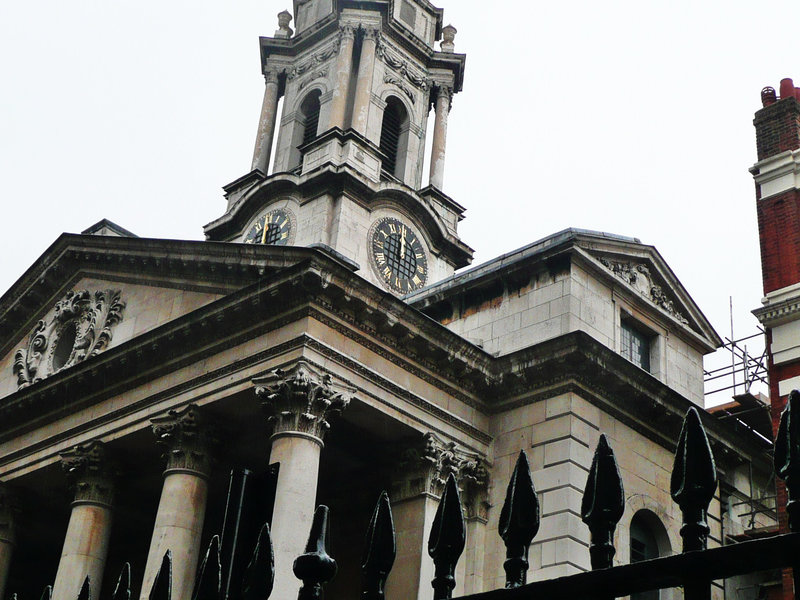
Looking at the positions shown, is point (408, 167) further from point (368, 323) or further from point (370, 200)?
point (368, 323)

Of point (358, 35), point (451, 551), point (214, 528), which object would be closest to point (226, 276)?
point (214, 528)

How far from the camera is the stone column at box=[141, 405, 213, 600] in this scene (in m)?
23.7

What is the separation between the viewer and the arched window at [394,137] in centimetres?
4716

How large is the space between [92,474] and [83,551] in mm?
2017

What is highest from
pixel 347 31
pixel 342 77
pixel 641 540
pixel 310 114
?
pixel 347 31

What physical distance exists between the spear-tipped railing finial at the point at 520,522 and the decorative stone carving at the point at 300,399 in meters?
18.6

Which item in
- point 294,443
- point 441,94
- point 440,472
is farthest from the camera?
point 441,94

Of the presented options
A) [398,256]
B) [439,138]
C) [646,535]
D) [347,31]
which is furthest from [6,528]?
[347,31]

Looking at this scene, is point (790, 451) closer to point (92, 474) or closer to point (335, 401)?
point (335, 401)

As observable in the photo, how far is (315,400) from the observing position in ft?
76.0

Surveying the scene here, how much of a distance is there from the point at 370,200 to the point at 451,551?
3943 cm

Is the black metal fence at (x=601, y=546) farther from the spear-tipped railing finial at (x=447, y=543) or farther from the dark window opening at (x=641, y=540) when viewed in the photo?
the dark window opening at (x=641, y=540)

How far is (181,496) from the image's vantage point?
2441 cm

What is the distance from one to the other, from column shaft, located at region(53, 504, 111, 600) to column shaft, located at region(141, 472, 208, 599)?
258 centimetres
